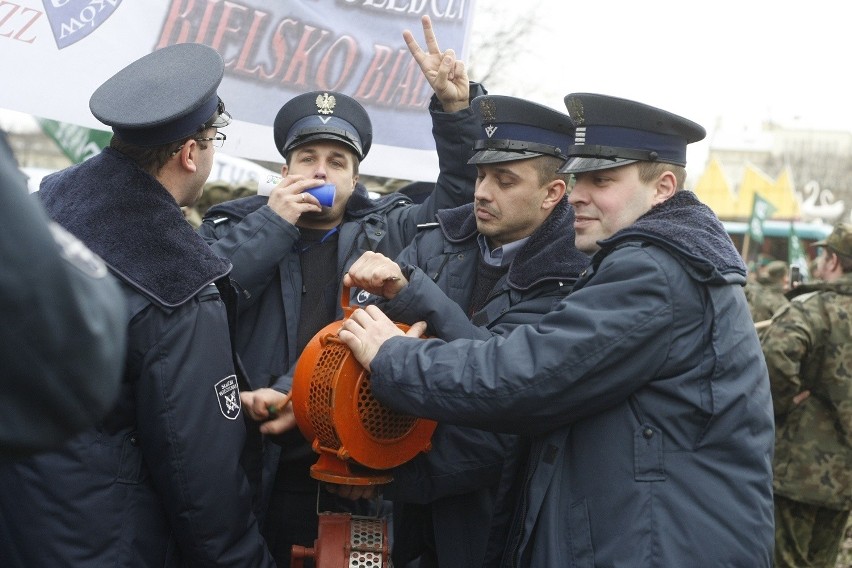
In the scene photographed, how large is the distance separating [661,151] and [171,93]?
1.40 meters

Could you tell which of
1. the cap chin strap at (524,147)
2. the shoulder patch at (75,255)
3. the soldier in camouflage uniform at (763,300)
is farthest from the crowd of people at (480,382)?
the soldier in camouflage uniform at (763,300)

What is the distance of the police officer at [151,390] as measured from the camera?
8.35ft

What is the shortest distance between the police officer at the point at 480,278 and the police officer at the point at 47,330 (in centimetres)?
176

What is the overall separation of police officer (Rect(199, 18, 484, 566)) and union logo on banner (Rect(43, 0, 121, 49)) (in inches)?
31.6

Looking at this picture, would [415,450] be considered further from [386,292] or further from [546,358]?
[546,358]

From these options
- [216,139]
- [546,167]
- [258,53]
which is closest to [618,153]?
[546,167]

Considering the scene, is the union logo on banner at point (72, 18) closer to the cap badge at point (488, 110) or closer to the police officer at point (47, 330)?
the cap badge at point (488, 110)

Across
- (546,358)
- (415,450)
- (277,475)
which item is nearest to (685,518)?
(546,358)

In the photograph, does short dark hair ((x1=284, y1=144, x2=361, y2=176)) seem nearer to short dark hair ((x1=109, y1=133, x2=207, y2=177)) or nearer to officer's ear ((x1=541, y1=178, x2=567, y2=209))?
officer's ear ((x1=541, y1=178, x2=567, y2=209))

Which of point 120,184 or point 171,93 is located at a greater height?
point 171,93

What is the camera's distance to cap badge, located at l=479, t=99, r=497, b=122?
3527 millimetres

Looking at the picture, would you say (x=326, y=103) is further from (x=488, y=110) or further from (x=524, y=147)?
(x=524, y=147)

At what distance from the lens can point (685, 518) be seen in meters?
2.45

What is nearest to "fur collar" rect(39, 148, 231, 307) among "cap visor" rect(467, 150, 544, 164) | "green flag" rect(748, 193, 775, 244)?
"cap visor" rect(467, 150, 544, 164)
